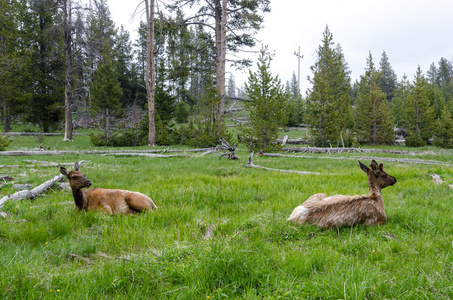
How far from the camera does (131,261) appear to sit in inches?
112

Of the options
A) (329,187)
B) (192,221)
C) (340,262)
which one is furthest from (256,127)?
(340,262)

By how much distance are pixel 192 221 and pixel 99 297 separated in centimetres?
219

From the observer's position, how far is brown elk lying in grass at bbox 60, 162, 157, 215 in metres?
5.12

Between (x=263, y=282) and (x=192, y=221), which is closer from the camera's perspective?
(x=263, y=282)

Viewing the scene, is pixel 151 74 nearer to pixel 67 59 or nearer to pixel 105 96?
pixel 105 96

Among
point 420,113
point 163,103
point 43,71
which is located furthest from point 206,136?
point 420,113

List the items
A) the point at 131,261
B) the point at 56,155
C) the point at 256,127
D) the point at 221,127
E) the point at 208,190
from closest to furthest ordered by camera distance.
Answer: the point at 131,261 < the point at 208,190 < the point at 56,155 < the point at 256,127 < the point at 221,127

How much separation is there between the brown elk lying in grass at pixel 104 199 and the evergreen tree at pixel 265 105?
1437 cm

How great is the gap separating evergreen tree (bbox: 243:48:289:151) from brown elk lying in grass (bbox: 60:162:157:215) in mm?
14367

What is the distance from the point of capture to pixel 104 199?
5348 millimetres

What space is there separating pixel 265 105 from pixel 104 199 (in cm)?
1538

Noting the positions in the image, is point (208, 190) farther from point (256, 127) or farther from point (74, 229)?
point (256, 127)

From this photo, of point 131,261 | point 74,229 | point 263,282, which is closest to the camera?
point 263,282

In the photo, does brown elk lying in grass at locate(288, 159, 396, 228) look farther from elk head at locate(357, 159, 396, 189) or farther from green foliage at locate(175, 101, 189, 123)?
green foliage at locate(175, 101, 189, 123)
